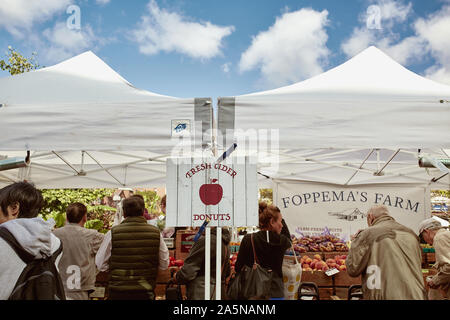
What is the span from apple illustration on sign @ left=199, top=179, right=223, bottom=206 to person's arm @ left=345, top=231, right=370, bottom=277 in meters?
1.24

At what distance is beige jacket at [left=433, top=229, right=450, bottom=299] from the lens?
2.98 meters

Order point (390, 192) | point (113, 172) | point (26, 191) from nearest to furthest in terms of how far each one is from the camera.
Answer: point (26, 191)
point (113, 172)
point (390, 192)

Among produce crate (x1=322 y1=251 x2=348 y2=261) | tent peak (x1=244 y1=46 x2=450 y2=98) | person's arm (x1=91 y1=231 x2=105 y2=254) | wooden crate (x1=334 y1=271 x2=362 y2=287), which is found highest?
tent peak (x1=244 y1=46 x2=450 y2=98)

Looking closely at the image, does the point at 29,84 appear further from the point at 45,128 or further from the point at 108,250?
the point at 108,250

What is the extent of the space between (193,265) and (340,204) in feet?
15.5

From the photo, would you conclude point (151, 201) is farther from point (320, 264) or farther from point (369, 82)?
point (369, 82)

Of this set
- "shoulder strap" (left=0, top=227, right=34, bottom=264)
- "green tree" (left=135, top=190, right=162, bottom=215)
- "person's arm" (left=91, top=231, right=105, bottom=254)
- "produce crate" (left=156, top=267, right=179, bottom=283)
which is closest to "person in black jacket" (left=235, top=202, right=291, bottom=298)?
"produce crate" (left=156, top=267, right=179, bottom=283)

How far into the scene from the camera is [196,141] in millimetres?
2160

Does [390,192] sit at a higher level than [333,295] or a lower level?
higher

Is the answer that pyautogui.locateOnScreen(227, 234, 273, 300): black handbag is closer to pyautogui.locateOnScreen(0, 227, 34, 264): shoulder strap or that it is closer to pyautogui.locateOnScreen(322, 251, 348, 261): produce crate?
pyautogui.locateOnScreen(0, 227, 34, 264): shoulder strap

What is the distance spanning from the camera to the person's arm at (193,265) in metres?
2.61

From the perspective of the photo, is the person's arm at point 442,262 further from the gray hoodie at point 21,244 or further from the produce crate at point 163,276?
the gray hoodie at point 21,244
